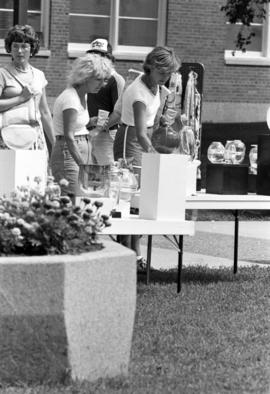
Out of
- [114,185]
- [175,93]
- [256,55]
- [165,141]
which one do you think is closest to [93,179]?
[114,185]

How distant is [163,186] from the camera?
786 cm

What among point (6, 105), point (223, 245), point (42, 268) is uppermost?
point (6, 105)

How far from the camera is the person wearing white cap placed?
32.3ft

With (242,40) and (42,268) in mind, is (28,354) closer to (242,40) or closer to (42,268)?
(42,268)

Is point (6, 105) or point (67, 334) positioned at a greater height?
point (6, 105)

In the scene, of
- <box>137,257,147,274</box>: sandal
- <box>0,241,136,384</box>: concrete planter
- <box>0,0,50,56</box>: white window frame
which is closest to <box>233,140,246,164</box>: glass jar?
<box>137,257,147,274</box>: sandal

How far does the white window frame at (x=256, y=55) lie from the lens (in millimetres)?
26031

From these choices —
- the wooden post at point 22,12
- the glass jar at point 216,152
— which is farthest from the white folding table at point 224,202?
the wooden post at point 22,12

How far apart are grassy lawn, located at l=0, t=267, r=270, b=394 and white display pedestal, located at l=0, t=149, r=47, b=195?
42.7 inches

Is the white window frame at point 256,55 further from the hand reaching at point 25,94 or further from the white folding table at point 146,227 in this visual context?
the white folding table at point 146,227

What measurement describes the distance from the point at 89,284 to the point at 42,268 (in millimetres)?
237

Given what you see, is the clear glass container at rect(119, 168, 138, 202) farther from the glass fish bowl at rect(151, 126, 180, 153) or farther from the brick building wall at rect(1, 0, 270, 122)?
the brick building wall at rect(1, 0, 270, 122)

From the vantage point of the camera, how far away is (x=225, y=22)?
25641 mm

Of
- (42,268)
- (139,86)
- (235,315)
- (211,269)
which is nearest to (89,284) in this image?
(42,268)
